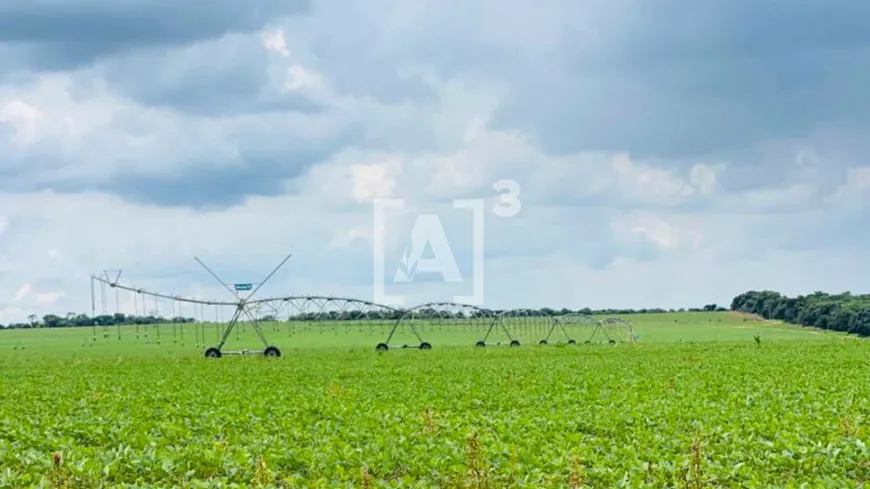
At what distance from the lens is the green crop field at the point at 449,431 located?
37.6 feet

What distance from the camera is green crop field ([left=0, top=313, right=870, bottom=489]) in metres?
11.4

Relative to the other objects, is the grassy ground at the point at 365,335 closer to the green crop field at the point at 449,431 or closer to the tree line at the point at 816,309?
the tree line at the point at 816,309

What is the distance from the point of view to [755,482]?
1097 centimetres

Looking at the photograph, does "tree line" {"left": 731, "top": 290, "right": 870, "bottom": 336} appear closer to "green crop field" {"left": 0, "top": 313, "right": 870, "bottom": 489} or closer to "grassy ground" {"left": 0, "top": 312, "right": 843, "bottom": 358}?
"grassy ground" {"left": 0, "top": 312, "right": 843, "bottom": 358}

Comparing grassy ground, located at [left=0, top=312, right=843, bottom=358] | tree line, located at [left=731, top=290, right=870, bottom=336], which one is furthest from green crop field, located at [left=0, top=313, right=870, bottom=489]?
tree line, located at [left=731, top=290, right=870, bottom=336]

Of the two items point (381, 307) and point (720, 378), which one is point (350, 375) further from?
point (381, 307)

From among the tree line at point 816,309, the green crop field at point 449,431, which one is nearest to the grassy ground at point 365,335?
the tree line at point 816,309

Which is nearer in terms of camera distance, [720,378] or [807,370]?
[720,378]

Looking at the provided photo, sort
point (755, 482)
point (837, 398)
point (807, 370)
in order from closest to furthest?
point (755, 482)
point (837, 398)
point (807, 370)

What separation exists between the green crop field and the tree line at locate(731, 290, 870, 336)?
79.7 m

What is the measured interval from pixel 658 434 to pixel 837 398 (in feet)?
23.1

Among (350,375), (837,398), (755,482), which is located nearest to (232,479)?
(755,482)

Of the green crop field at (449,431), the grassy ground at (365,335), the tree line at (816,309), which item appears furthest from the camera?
the tree line at (816,309)

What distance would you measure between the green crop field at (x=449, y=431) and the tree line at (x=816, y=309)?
3137 inches
